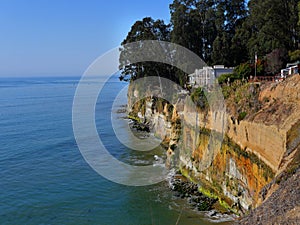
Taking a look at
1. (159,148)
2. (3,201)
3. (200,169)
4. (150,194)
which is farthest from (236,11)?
(3,201)

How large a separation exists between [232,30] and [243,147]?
1147 inches

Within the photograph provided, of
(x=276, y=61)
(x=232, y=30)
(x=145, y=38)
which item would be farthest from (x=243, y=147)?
(x=145, y=38)

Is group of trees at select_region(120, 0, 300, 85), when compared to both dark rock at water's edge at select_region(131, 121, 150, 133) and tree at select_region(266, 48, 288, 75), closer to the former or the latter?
tree at select_region(266, 48, 288, 75)

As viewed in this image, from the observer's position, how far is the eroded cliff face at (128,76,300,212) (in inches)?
722

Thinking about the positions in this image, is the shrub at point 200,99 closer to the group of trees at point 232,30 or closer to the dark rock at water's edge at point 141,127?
the group of trees at point 232,30

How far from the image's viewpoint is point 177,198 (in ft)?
82.2

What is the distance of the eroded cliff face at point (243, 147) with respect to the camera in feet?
60.2

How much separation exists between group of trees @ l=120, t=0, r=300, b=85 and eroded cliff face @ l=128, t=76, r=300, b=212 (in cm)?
1104

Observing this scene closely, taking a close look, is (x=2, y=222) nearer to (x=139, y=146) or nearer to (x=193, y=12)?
(x=139, y=146)

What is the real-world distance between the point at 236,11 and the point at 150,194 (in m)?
30.9

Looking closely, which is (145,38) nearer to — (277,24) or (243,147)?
(277,24)

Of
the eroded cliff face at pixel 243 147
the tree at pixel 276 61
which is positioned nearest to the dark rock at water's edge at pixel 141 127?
the eroded cliff face at pixel 243 147

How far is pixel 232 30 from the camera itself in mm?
47438

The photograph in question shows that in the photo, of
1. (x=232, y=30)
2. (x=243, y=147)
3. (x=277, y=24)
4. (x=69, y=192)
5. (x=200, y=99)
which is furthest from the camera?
(x=232, y=30)
